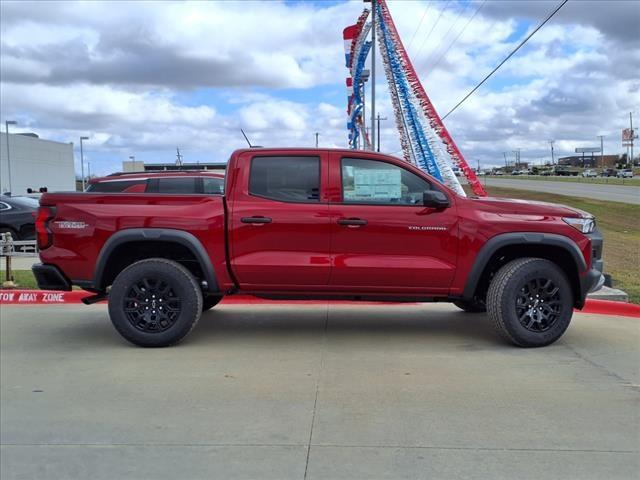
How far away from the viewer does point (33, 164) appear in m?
69.6

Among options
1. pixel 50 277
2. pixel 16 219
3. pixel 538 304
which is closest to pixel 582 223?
pixel 538 304

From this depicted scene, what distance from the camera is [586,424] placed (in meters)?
4.11

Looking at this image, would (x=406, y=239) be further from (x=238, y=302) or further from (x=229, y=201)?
(x=238, y=302)

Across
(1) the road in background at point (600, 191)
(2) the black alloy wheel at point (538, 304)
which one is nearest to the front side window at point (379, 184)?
(2) the black alloy wheel at point (538, 304)

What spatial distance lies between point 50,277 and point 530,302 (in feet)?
15.5

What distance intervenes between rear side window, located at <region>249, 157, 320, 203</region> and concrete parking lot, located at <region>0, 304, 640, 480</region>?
1539mm

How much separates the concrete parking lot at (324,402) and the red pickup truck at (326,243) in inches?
20.0

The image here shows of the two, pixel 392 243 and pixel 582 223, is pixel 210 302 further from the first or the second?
pixel 582 223

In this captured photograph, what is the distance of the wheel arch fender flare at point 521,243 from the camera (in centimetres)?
569

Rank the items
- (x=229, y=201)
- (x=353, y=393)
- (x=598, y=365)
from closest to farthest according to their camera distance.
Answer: (x=353, y=393) → (x=598, y=365) → (x=229, y=201)

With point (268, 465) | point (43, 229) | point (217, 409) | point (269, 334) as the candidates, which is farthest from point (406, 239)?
point (43, 229)

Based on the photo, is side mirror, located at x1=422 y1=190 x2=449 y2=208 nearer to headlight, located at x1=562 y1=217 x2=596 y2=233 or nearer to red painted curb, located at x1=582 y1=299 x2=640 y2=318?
headlight, located at x1=562 y1=217 x2=596 y2=233

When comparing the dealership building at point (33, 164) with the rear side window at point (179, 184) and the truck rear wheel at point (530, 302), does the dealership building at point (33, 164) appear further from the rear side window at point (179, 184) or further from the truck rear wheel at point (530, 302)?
the truck rear wheel at point (530, 302)

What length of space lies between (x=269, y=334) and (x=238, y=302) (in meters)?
1.71
